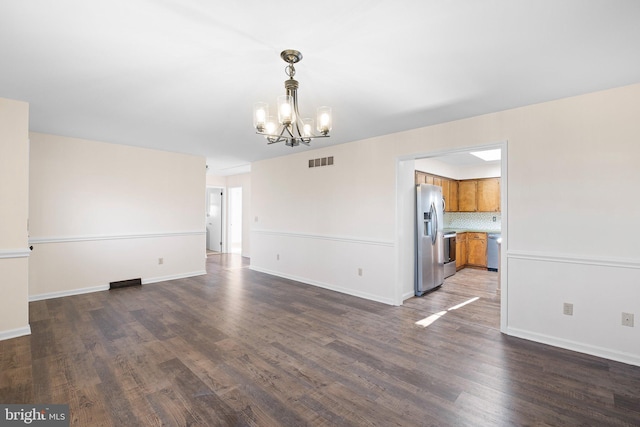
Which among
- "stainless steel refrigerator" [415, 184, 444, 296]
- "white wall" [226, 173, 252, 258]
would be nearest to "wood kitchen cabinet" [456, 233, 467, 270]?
"stainless steel refrigerator" [415, 184, 444, 296]

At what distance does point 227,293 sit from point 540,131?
15.6 ft

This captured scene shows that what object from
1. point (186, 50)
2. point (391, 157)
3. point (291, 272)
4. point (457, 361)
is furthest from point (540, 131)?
point (291, 272)

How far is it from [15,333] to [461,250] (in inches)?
300

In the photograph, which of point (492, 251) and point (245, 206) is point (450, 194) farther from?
point (245, 206)

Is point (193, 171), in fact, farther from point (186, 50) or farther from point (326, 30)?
point (326, 30)

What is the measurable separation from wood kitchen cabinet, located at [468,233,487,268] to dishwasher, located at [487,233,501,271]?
0.09m

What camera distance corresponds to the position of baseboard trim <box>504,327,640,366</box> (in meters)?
2.70

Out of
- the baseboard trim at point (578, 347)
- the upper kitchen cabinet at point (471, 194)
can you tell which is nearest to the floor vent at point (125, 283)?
the baseboard trim at point (578, 347)

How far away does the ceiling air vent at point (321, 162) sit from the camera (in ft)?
17.1

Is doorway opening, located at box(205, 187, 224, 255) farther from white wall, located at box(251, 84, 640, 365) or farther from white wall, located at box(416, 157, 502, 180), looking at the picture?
white wall, located at box(416, 157, 502, 180)

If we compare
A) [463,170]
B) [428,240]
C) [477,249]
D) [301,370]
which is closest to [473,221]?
[477,249]

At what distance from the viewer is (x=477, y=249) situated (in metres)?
6.97

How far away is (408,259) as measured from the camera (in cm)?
473

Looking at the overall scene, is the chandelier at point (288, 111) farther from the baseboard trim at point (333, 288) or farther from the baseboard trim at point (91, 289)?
the baseboard trim at point (91, 289)
